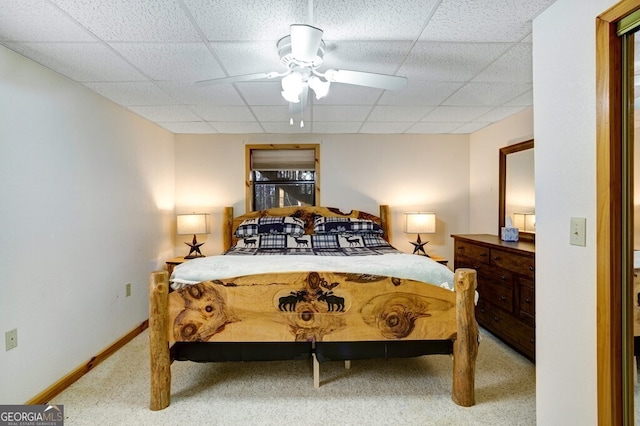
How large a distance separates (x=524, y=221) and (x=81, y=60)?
3.87m

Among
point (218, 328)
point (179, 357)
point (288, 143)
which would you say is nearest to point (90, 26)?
point (218, 328)

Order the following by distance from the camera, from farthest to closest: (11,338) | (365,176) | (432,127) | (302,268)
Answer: (365,176) → (432,127) → (302,268) → (11,338)

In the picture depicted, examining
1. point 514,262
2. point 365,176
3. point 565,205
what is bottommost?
point 514,262

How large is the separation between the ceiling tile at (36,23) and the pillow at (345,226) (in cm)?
274

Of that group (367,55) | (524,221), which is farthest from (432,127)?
(367,55)

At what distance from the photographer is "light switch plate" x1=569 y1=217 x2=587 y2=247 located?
1.36 meters

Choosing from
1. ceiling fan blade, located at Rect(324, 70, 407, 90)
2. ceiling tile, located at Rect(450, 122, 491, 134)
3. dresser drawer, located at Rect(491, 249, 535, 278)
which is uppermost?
ceiling tile, located at Rect(450, 122, 491, 134)

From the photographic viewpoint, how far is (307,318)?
1.99m

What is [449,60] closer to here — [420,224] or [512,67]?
[512,67]

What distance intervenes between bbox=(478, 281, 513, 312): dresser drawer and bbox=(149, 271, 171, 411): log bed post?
2.63 metres

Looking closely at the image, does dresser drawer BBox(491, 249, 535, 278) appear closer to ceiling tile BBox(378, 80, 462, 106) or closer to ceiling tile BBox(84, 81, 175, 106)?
ceiling tile BBox(378, 80, 462, 106)

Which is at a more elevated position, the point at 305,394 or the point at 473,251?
the point at 473,251

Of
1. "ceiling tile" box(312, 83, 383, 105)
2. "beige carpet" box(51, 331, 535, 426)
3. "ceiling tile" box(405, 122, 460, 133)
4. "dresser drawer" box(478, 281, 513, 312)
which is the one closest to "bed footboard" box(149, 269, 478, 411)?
"beige carpet" box(51, 331, 535, 426)

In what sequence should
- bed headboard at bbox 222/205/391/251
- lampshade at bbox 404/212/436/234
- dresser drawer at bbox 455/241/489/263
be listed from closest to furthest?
dresser drawer at bbox 455/241/489/263 → lampshade at bbox 404/212/436/234 → bed headboard at bbox 222/205/391/251
